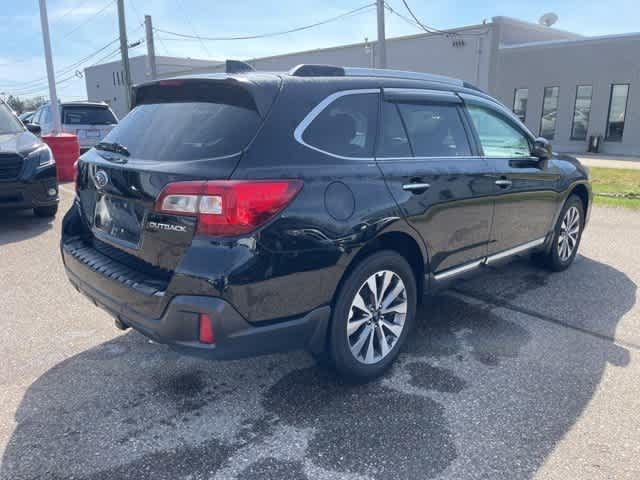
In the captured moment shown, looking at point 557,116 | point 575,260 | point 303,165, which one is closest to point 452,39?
point 557,116

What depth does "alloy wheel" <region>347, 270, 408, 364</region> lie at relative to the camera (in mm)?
3051

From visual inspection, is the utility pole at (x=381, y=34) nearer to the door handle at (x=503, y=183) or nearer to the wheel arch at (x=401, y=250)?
the door handle at (x=503, y=183)

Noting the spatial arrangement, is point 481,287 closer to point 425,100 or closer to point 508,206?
point 508,206

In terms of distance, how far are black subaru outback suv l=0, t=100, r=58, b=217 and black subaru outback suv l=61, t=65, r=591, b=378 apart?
390cm

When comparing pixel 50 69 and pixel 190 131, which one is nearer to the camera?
pixel 190 131

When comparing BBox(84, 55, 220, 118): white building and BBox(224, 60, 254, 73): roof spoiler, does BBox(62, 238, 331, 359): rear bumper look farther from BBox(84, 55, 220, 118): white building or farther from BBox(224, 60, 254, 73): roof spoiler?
BBox(84, 55, 220, 118): white building

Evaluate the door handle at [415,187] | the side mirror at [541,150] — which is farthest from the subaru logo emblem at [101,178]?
the side mirror at [541,150]

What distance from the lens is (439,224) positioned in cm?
348

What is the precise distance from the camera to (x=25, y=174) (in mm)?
6730

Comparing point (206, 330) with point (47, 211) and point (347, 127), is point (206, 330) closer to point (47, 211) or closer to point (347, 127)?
point (347, 127)

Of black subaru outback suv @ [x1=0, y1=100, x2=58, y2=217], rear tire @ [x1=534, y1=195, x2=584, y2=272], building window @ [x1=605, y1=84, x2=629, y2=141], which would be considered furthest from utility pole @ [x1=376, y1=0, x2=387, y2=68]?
rear tire @ [x1=534, y1=195, x2=584, y2=272]

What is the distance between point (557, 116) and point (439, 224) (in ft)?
73.9

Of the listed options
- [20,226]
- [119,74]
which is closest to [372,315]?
[20,226]

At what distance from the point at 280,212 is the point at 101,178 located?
46.1 inches
